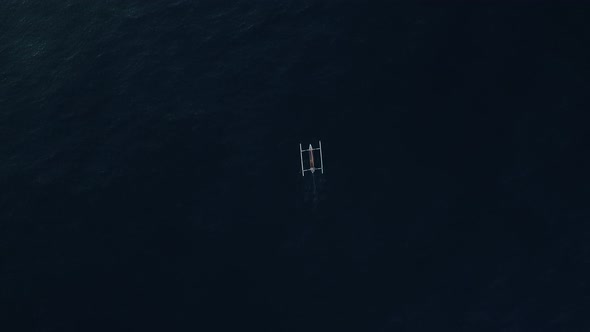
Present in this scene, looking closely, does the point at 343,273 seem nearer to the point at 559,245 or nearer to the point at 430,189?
the point at 430,189

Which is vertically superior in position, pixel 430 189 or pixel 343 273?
pixel 430 189

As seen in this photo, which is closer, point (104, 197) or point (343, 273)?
point (343, 273)

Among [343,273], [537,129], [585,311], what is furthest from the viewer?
[537,129]

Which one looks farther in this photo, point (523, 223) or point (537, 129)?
Answer: point (537, 129)

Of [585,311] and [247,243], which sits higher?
[247,243]

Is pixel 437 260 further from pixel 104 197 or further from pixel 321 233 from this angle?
pixel 104 197

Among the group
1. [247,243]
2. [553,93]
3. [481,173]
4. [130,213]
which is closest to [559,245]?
[481,173]

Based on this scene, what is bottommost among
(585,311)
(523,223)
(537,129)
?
(585,311)

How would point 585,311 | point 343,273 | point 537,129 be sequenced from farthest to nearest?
point 537,129 → point 343,273 → point 585,311

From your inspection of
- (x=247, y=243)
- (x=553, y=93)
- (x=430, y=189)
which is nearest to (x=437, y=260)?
(x=430, y=189)
